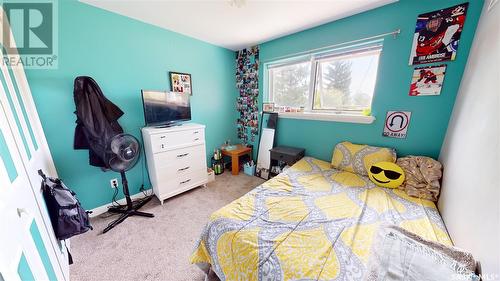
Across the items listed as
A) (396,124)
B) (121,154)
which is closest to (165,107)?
(121,154)

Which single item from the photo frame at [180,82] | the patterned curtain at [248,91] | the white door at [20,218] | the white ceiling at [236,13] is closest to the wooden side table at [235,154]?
the patterned curtain at [248,91]

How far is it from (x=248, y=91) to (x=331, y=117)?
1.58m

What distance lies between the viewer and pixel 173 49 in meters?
2.36

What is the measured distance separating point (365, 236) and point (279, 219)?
1.75 feet

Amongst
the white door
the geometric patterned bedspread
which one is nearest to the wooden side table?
the geometric patterned bedspread

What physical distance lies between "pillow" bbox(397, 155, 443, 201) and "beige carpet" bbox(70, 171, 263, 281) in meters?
1.97

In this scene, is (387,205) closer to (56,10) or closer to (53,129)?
(53,129)

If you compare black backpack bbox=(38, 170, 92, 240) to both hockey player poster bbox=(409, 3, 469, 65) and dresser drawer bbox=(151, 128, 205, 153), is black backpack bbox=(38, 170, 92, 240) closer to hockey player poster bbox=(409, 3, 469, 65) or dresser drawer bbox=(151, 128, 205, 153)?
dresser drawer bbox=(151, 128, 205, 153)

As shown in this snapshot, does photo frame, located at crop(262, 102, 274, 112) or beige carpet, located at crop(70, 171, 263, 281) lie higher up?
photo frame, located at crop(262, 102, 274, 112)

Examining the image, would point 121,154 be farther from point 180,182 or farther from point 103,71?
point 103,71

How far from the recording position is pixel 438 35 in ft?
4.95

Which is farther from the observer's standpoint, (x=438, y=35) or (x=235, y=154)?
(x=235, y=154)

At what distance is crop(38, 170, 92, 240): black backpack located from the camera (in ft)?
3.78

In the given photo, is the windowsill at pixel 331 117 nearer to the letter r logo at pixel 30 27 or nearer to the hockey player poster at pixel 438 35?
the hockey player poster at pixel 438 35
